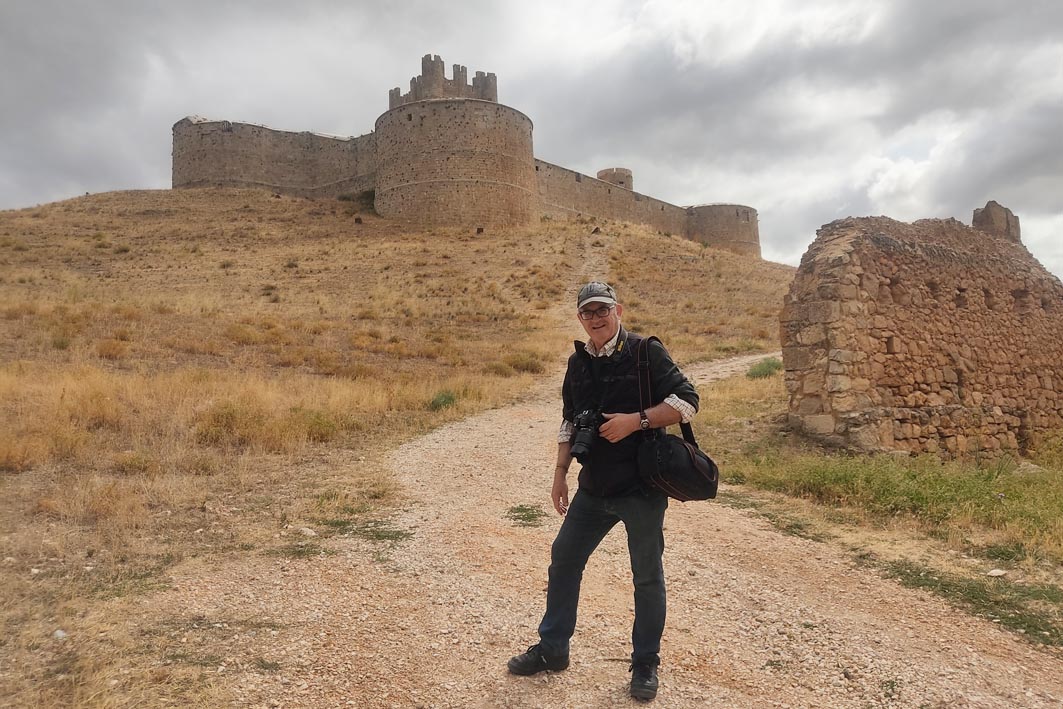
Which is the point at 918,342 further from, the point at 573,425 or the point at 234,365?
the point at 234,365

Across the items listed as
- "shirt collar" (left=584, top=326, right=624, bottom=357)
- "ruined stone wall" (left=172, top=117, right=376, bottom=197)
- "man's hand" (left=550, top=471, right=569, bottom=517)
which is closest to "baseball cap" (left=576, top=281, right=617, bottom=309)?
"shirt collar" (left=584, top=326, right=624, bottom=357)

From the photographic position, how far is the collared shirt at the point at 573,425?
8.54 feet

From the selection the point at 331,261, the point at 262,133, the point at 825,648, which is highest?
the point at 262,133

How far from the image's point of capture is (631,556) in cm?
269

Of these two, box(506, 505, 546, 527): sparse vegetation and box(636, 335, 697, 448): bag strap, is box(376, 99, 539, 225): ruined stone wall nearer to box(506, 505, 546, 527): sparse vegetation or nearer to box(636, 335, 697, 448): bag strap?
box(506, 505, 546, 527): sparse vegetation

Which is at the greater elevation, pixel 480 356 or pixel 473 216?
pixel 473 216

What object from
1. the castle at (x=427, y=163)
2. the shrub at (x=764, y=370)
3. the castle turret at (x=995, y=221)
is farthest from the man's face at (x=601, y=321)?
the castle at (x=427, y=163)

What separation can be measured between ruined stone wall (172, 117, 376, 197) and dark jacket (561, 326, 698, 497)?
38630mm

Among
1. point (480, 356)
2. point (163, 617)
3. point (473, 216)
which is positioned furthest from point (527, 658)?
point (473, 216)

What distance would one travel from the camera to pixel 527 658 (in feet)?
9.30

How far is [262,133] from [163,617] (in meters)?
41.3

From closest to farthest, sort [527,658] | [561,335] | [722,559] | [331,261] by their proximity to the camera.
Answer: [527,658] → [722,559] → [561,335] → [331,261]

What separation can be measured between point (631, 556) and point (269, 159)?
1660 inches

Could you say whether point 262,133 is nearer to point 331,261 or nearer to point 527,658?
point 331,261
